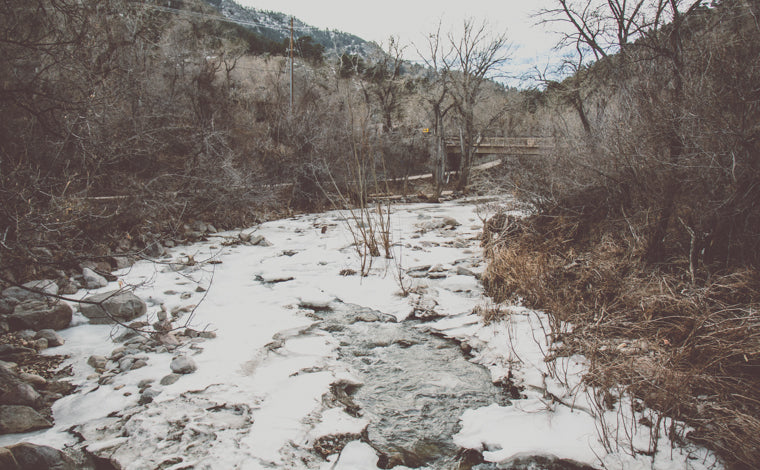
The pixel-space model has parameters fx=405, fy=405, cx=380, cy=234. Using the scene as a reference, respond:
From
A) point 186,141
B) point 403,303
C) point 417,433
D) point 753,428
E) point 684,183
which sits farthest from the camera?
point 186,141

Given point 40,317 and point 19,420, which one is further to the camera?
point 40,317

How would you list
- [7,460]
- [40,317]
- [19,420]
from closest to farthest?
[7,460], [19,420], [40,317]

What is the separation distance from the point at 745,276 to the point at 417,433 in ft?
9.56

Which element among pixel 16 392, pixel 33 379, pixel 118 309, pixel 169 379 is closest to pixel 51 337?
pixel 118 309

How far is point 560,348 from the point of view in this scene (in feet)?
10.2

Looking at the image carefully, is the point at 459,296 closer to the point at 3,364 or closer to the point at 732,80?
the point at 732,80

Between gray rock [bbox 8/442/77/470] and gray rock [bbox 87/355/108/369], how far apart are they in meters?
1.07

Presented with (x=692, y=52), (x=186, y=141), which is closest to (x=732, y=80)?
(x=692, y=52)

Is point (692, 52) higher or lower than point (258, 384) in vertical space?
higher

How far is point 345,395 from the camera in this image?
9.12ft

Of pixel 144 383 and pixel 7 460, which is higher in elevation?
pixel 7 460

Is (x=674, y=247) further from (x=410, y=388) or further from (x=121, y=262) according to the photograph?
(x=121, y=262)

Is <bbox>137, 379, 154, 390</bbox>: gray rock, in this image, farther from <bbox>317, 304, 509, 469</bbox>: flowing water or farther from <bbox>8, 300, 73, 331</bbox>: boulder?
<bbox>317, 304, 509, 469</bbox>: flowing water

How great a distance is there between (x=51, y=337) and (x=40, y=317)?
33cm
